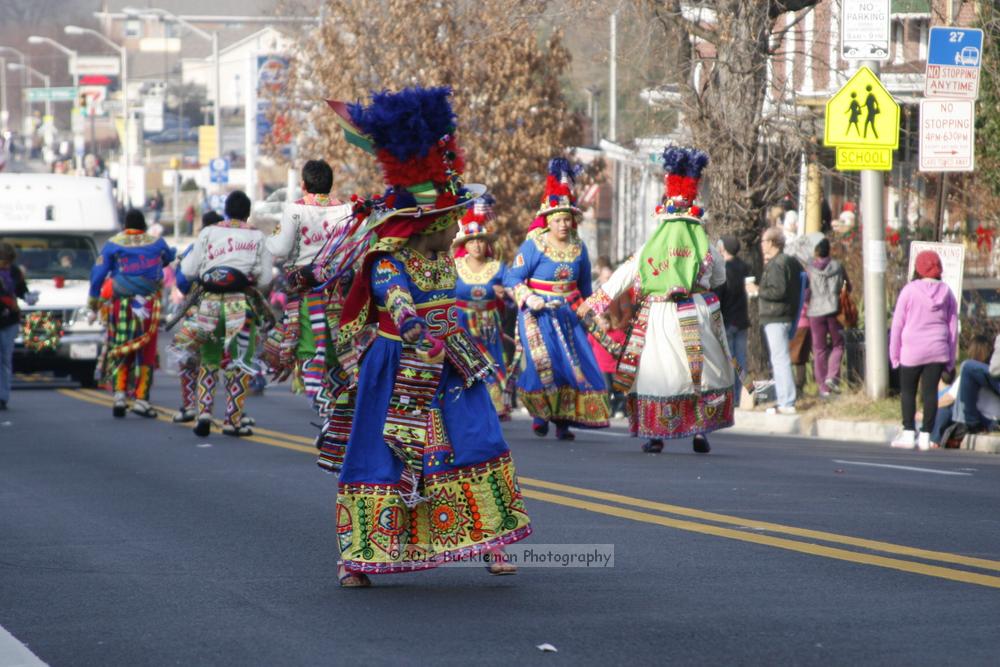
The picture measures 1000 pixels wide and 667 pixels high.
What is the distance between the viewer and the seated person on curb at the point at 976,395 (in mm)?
15102

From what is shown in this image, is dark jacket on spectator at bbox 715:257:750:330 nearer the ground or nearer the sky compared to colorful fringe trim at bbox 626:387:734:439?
nearer the sky

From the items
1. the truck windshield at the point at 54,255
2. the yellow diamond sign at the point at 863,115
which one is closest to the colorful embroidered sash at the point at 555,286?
the yellow diamond sign at the point at 863,115

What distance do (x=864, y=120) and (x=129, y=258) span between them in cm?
718

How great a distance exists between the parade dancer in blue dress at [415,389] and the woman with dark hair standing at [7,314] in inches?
498

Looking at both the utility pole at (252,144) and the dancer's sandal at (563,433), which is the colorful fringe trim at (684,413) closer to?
the dancer's sandal at (563,433)

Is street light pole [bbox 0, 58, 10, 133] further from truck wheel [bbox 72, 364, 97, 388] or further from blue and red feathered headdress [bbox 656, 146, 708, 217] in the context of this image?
blue and red feathered headdress [bbox 656, 146, 708, 217]

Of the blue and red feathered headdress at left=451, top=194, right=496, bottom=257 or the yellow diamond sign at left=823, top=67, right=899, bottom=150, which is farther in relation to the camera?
the yellow diamond sign at left=823, top=67, right=899, bottom=150

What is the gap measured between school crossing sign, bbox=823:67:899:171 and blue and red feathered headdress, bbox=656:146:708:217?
13.3 feet

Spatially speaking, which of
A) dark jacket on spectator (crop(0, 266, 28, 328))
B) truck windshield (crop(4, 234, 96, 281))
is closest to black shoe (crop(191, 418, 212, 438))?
dark jacket on spectator (crop(0, 266, 28, 328))

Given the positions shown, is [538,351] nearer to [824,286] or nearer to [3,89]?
[824,286]

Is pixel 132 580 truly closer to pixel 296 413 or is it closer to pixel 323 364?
pixel 323 364

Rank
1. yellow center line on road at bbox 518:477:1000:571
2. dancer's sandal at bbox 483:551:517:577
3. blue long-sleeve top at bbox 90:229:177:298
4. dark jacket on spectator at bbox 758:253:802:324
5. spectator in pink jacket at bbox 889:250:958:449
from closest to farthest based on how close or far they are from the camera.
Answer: dancer's sandal at bbox 483:551:517:577
yellow center line on road at bbox 518:477:1000:571
spectator in pink jacket at bbox 889:250:958:449
blue long-sleeve top at bbox 90:229:177:298
dark jacket on spectator at bbox 758:253:802:324

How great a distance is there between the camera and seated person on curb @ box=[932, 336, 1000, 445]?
15.1 meters

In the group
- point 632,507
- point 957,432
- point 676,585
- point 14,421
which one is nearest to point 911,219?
point 957,432
